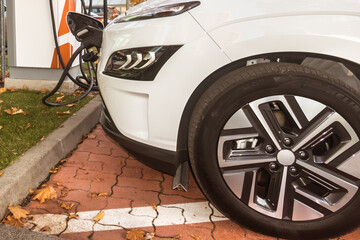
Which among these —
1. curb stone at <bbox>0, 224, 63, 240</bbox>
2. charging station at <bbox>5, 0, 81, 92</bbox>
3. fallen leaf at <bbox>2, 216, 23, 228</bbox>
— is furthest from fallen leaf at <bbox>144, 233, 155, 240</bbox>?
charging station at <bbox>5, 0, 81, 92</bbox>

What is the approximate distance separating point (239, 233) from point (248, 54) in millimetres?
1106

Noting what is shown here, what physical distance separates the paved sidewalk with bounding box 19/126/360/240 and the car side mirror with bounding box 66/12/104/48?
3.53 ft

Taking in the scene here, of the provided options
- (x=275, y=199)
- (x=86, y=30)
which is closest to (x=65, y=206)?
(x=275, y=199)

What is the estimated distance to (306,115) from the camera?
1.91m

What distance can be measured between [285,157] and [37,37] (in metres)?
4.06

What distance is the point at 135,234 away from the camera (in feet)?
7.11

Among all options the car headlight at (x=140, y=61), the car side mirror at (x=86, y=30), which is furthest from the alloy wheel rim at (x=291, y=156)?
the car side mirror at (x=86, y=30)

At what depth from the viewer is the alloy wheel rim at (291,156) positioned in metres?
1.89

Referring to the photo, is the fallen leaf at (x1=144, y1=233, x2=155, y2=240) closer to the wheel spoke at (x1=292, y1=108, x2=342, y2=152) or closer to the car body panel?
the car body panel

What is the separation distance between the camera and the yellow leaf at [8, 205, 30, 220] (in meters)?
2.27

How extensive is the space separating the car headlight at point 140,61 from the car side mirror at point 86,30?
1043 millimetres

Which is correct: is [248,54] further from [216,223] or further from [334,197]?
[216,223]

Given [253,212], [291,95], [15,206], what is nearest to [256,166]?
[253,212]

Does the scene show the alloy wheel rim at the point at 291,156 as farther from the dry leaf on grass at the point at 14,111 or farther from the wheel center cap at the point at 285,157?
the dry leaf on grass at the point at 14,111
